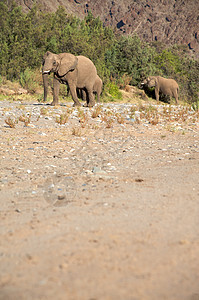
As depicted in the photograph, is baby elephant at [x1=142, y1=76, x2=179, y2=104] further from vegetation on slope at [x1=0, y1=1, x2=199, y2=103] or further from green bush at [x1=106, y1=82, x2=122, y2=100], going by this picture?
green bush at [x1=106, y1=82, x2=122, y2=100]

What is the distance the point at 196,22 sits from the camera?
105m

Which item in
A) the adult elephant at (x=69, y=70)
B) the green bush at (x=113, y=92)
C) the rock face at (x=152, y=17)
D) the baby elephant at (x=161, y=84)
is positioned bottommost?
the green bush at (x=113, y=92)

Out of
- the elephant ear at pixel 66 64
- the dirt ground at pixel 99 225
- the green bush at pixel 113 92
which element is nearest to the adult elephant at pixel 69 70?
the elephant ear at pixel 66 64

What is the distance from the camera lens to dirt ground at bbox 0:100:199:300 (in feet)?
4.40

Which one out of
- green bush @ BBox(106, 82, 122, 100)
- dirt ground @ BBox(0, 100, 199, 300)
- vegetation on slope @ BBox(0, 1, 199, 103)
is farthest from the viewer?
green bush @ BBox(106, 82, 122, 100)

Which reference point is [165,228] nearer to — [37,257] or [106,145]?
[37,257]

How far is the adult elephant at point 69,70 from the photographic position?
9.45 m

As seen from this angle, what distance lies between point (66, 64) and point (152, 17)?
11182 centimetres

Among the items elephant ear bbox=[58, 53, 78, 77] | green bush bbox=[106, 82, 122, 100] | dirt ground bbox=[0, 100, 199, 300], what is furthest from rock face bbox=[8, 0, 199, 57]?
dirt ground bbox=[0, 100, 199, 300]

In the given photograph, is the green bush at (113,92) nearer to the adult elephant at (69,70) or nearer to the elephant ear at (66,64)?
the adult elephant at (69,70)

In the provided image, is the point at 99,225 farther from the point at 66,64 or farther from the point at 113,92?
the point at 113,92

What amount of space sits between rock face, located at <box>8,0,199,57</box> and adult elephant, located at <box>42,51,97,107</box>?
97.1 m

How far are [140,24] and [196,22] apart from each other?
20053 mm

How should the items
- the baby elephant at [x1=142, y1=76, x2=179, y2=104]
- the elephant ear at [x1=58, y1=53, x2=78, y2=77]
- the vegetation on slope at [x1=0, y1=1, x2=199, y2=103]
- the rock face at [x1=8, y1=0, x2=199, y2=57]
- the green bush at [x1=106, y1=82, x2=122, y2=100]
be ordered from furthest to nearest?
1. the rock face at [x1=8, y1=0, x2=199, y2=57]
2. the baby elephant at [x1=142, y1=76, x2=179, y2=104]
3. the green bush at [x1=106, y1=82, x2=122, y2=100]
4. the vegetation on slope at [x1=0, y1=1, x2=199, y2=103]
5. the elephant ear at [x1=58, y1=53, x2=78, y2=77]
